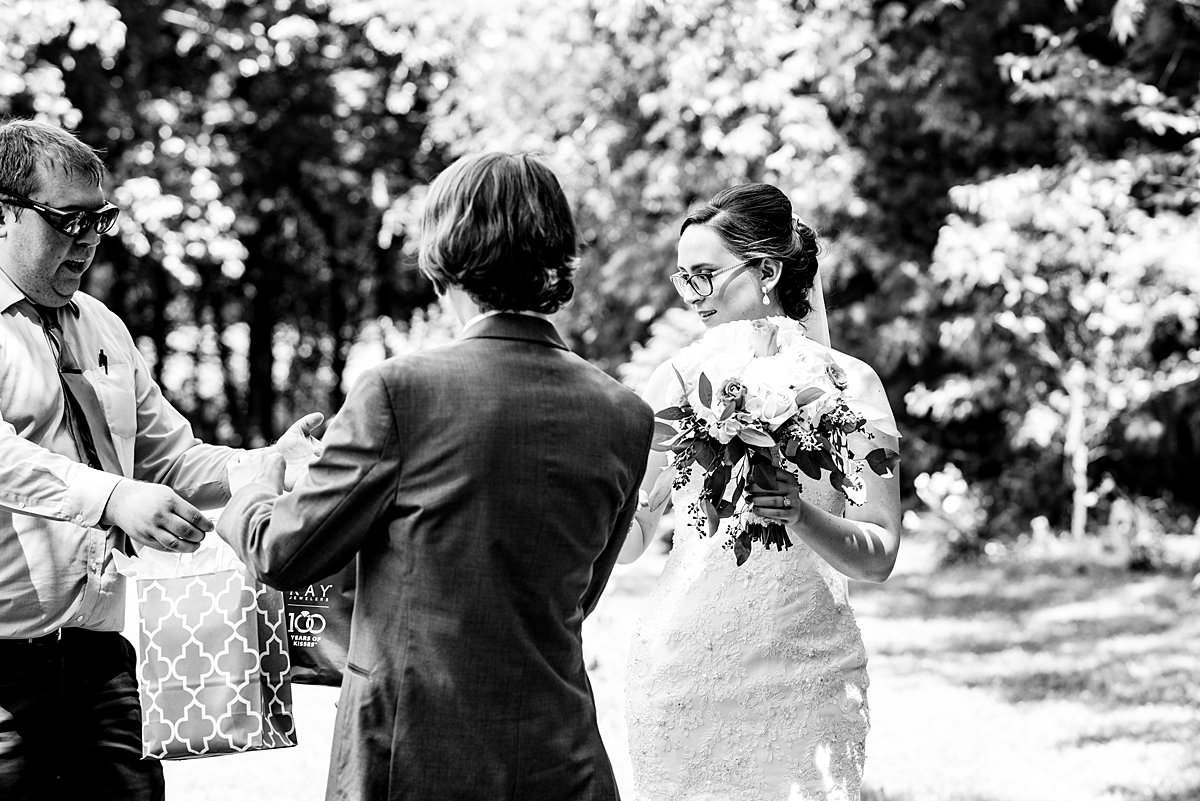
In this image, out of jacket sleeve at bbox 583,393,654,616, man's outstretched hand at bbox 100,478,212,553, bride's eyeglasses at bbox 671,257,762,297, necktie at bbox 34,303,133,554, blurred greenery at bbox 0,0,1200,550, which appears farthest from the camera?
blurred greenery at bbox 0,0,1200,550

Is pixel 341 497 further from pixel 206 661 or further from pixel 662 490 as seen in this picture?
pixel 662 490

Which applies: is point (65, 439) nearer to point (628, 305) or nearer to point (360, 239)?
point (628, 305)

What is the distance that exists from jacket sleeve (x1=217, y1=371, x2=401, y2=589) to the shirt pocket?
1092 millimetres

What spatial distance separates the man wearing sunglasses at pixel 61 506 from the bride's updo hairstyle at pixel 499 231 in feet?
2.07

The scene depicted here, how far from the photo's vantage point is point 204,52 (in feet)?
60.3

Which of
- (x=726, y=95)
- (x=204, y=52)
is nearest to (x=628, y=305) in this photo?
(x=726, y=95)

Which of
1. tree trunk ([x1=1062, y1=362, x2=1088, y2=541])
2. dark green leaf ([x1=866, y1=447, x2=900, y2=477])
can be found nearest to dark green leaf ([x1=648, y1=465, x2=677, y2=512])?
dark green leaf ([x1=866, y1=447, x2=900, y2=477])

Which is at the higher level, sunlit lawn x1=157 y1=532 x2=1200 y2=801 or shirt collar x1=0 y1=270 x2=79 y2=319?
shirt collar x1=0 y1=270 x2=79 y2=319

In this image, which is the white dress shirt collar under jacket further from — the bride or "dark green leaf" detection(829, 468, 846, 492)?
"dark green leaf" detection(829, 468, 846, 492)

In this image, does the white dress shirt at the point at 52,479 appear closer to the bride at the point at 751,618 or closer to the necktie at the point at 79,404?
the necktie at the point at 79,404

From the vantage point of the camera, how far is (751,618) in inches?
138

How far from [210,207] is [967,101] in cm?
808

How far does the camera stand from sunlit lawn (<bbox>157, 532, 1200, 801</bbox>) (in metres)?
6.38

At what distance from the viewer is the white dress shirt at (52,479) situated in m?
2.93
